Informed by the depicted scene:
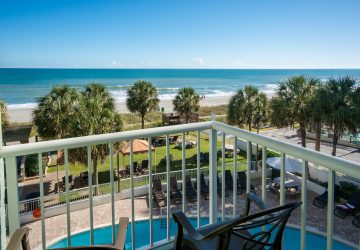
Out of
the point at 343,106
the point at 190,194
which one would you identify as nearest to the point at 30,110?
the point at 190,194

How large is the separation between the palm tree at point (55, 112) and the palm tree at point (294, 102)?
867 cm

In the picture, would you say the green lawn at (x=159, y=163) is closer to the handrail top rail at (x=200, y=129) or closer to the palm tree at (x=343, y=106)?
the palm tree at (x=343, y=106)

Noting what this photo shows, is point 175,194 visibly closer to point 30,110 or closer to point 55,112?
point 55,112

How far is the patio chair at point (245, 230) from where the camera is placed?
1.08 m

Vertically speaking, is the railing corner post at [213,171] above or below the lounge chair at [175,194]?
above

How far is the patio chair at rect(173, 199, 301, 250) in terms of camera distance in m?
1.08

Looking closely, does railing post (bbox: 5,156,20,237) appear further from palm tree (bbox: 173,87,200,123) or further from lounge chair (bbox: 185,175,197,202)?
palm tree (bbox: 173,87,200,123)

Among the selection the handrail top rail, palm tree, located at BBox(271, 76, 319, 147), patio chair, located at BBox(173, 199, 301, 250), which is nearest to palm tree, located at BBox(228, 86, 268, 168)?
palm tree, located at BBox(271, 76, 319, 147)

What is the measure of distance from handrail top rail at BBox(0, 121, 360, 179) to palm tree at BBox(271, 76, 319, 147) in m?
11.9

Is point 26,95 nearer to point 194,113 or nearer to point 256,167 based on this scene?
point 194,113

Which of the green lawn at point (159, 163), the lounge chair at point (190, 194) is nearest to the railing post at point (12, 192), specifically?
the lounge chair at point (190, 194)

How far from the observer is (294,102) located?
43.0 ft

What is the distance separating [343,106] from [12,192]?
12.6 m

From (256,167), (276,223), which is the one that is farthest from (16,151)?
(256,167)
